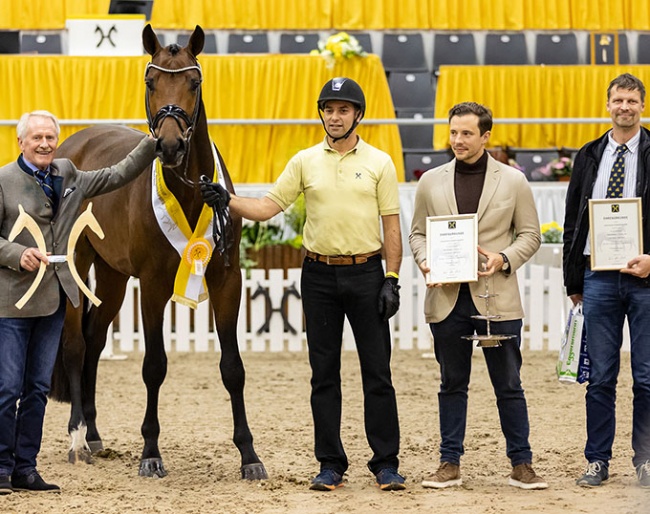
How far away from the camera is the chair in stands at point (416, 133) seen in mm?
15305

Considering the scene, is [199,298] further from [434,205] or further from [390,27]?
[390,27]

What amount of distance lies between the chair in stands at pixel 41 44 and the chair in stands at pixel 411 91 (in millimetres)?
4914

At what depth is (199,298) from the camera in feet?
20.1

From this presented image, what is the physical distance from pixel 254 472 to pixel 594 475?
5.94ft

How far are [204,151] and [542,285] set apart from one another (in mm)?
5704

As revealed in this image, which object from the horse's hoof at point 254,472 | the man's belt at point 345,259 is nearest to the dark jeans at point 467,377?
the man's belt at point 345,259

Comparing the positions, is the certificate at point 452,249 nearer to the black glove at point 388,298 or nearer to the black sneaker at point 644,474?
the black glove at point 388,298

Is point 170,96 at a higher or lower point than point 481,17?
lower

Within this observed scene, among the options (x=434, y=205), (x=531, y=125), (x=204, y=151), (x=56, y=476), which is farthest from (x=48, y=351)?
(x=531, y=125)

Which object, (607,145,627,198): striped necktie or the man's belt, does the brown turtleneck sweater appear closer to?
the man's belt

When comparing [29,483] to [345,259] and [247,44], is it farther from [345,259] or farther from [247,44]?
[247,44]

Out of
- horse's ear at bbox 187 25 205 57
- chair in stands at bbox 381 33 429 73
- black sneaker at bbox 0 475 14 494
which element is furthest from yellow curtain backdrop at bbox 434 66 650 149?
black sneaker at bbox 0 475 14 494

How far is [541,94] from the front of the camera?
Result: 14.6 m

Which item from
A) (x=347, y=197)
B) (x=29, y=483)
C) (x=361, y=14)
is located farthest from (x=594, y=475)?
(x=361, y=14)
